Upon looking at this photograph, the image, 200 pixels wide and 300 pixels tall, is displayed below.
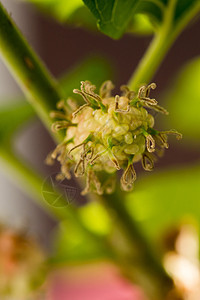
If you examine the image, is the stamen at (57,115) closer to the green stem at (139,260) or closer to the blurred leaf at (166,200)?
the green stem at (139,260)

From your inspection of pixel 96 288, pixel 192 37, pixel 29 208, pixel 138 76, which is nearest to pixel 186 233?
pixel 138 76

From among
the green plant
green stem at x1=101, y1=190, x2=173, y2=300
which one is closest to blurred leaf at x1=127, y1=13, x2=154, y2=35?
the green plant

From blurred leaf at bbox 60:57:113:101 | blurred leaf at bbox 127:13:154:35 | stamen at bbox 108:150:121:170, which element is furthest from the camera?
blurred leaf at bbox 60:57:113:101

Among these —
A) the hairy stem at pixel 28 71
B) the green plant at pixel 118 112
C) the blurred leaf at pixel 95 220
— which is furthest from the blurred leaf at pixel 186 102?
the hairy stem at pixel 28 71

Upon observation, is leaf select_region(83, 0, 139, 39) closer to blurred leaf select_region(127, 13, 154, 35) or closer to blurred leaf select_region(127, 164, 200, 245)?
blurred leaf select_region(127, 13, 154, 35)

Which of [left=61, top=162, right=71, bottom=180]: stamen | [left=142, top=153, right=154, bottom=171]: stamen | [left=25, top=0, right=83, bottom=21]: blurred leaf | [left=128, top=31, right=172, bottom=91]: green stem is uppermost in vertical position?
[left=25, top=0, right=83, bottom=21]: blurred leaf

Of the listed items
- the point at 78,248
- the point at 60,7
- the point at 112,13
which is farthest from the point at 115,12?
the point at 78,248

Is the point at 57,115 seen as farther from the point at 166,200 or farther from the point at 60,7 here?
the point at 166,200

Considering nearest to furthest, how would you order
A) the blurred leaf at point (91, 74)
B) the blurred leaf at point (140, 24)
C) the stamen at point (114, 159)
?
the stamen at point (114, 159), the blurred leaf at point (140, 24), the blurred leaf at point (91, 74)
